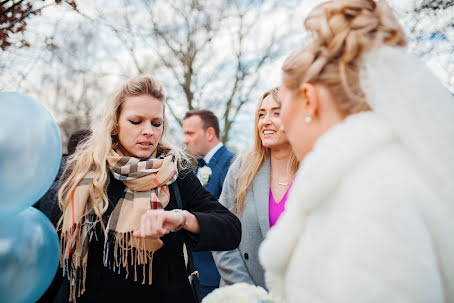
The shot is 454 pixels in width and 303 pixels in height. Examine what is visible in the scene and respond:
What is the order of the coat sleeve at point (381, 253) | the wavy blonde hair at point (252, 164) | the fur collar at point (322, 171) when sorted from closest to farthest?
the coat sleeve at point (381, 253)
the fur collar at point (322, 171)
the wavy blonde hair at point (252, 164)

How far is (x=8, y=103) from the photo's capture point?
1574mm

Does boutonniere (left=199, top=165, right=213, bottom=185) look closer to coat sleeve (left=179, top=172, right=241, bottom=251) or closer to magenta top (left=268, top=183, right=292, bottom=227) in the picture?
magenta top (left=268, top=183, right=292, bottom=227)

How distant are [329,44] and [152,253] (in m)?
1.43

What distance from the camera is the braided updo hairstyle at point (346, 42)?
115cm

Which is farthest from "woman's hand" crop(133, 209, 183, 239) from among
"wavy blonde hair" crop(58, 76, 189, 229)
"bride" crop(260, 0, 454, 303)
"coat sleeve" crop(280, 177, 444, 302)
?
"coat sleeve" crop(280, 177, 444, 302)

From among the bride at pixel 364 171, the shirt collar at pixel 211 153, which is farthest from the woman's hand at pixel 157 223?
the shirt collar at pixel 211 153

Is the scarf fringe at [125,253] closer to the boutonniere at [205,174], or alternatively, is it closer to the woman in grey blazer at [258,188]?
the woman in grey blazer at [258,188]

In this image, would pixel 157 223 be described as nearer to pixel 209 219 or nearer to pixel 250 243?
pixel 209 219

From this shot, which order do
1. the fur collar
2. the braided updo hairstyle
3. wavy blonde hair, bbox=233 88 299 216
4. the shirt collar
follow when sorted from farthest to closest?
the shirt collar < wavy blonde hair, bbox=233 88 299 216 < the braided updo hairstyle < the fur collar

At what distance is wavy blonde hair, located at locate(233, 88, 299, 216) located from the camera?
2.72m

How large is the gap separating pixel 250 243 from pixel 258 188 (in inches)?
17.5

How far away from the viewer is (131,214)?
1.91m

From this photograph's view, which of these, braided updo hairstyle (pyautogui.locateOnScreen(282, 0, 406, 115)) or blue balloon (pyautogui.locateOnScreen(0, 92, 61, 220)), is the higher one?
braided updo hairstyle (pyautogui.locateOnScreen(282, 0, 406, 115))

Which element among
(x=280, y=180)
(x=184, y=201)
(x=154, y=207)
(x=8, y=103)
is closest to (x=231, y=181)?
(x=280, y=180)
